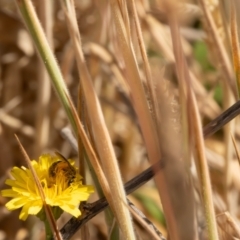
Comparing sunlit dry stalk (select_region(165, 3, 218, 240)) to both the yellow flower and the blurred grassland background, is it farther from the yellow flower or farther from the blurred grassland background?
the blurred grassland background

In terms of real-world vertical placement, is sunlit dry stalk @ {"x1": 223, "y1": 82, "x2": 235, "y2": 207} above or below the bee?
below

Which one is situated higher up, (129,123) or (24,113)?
(24,113)

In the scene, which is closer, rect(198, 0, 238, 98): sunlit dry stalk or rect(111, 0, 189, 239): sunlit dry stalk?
rect(111, 0, 189, 239): sunlit dry stalk

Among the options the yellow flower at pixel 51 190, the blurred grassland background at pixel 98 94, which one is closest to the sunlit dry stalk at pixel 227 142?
the blurred grassland background at pixel 98 94

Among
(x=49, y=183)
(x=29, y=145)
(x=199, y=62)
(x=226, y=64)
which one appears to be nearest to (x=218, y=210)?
(x=226, y=64)

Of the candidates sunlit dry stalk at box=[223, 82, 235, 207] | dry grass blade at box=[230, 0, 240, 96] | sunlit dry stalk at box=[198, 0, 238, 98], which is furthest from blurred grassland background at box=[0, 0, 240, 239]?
dry grass blade at box=[230, 0, 240, 96]

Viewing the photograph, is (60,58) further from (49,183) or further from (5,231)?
(49,183)

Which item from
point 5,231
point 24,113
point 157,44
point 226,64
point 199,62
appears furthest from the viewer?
point 199,62

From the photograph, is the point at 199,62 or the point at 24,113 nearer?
the point at 24,113
